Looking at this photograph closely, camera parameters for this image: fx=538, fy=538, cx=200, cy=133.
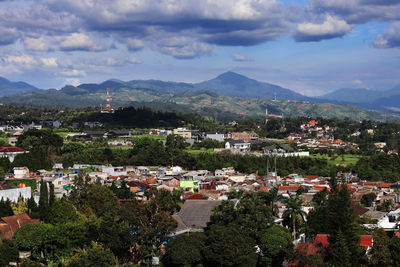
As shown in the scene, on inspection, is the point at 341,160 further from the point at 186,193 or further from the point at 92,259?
the point at 92,259

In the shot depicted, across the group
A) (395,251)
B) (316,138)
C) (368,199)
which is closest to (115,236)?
(395,251)

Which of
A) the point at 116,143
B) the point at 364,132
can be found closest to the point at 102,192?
the point at 116,143

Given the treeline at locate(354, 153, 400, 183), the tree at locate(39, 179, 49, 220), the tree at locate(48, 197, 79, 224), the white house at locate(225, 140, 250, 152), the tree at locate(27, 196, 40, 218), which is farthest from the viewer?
the white house at locate(225, 140, 250, 152)

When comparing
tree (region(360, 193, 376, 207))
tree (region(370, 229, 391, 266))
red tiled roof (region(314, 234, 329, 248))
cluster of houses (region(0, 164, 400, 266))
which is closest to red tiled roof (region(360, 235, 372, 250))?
cluster of houses (region(0, 164, 400, 266))

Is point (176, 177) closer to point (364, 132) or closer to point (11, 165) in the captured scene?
point (11, 165)

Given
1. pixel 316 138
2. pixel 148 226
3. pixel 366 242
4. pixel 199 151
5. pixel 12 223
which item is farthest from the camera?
pixel 316 138

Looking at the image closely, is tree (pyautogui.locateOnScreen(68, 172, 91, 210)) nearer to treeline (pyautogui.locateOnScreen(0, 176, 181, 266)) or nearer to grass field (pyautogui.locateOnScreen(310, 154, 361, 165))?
treeline (pyautogui.locateOnScreen(0, 176, 181, 266))
